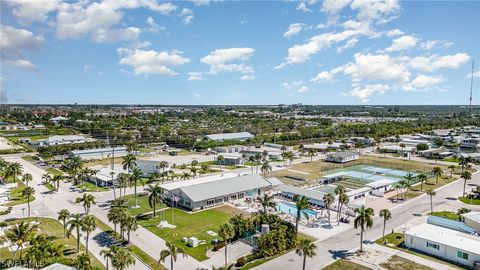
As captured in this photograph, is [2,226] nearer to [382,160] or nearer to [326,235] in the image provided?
[326,235]

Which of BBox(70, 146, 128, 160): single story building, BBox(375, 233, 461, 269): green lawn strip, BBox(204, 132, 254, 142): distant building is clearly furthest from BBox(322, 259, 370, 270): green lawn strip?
BBox(204, 132, 254, 142): distant building

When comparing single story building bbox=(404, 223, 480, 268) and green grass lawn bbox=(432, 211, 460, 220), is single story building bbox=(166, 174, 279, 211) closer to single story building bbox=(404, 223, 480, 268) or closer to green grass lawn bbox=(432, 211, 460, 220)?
green grass lawn bbox=(432, 211, 460, 220)

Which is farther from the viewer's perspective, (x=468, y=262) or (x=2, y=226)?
(x=2, y=226)

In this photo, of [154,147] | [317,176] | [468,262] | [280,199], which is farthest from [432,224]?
[154,147]

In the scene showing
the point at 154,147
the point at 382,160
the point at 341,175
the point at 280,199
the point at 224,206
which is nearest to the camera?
the point at 224,206

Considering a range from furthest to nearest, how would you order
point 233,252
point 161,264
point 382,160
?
point 382,160
point 233,252
point 161,264

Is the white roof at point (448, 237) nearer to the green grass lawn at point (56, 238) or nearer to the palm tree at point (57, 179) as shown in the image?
the green grass lawn at point (56, 238)

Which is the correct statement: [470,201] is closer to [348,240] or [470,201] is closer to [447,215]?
[447,215]
